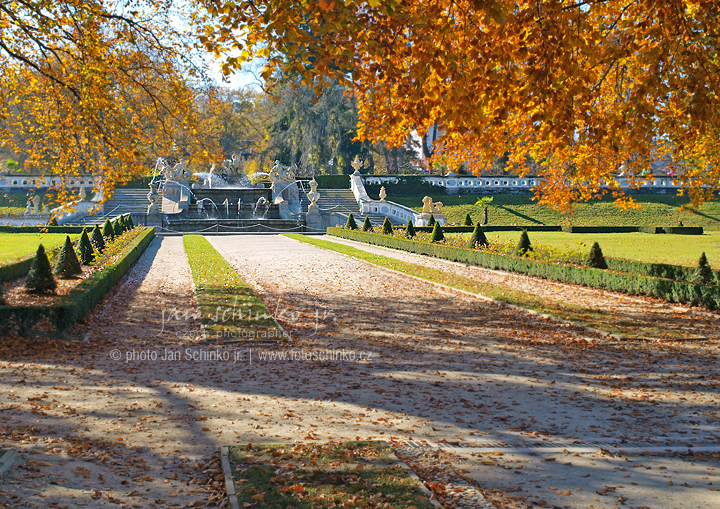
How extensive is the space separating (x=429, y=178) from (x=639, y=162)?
34.8 m

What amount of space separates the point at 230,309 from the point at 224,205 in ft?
105

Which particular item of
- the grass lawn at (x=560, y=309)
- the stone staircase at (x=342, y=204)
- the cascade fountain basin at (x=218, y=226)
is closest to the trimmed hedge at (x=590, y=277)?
the grass lawn at (x=560, y=309)

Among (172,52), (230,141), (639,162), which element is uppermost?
(230,141)

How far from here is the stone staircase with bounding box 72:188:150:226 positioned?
115ft

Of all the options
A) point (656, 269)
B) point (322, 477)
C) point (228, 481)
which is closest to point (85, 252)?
point (228, 481)

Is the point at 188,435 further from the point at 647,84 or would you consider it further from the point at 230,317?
the point at 647,84

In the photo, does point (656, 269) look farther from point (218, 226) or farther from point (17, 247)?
point (218, 226)

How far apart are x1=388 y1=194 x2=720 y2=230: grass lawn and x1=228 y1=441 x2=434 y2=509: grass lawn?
114 ft

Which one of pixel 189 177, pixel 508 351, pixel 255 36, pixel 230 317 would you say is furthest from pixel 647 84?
pixel 189 177

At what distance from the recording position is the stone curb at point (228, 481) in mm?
3490

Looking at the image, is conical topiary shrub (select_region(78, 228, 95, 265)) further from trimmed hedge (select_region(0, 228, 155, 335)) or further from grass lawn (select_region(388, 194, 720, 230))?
grass lawn (select_region(388, 194, 720, 230))

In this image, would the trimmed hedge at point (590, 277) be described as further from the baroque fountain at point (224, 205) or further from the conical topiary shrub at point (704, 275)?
the baroque fountain at point (224, 205)

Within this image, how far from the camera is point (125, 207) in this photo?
1564 inches

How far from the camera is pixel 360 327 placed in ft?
30.3
